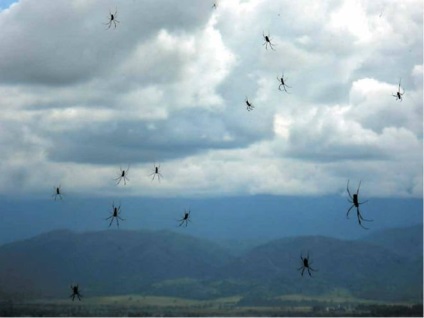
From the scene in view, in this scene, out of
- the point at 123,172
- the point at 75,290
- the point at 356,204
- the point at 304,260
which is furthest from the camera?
the point at 75,290

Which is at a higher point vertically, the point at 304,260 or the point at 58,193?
the point at 58,193

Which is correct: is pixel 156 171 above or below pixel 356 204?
above

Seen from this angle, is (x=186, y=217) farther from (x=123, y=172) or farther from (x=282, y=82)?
(x=282, y=82)

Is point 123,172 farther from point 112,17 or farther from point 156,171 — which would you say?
point 112,17

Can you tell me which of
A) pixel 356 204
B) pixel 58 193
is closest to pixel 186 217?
pixel 58 193

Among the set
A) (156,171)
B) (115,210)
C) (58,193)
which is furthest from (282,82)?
(58,193)

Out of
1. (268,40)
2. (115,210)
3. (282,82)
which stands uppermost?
(268,40)

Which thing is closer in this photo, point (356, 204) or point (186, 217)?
point (356, 204)

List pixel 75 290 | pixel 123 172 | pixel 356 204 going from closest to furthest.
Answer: pixel 356 204, pixel 123 172, pixel 75 290

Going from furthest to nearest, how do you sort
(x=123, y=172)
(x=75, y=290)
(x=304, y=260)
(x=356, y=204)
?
(x=75, y=290), (x=123, y=172), (x=304, y=260), (x=356, y=204)
